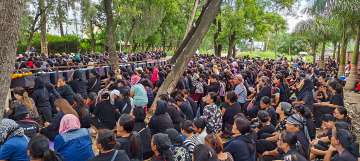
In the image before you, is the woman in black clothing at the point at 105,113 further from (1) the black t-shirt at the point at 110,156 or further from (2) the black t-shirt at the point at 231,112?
(1) the black t-shirt at the point at 110,156

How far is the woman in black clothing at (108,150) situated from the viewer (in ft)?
15.0

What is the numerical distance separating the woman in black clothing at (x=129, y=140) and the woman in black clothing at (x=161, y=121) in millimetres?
1460

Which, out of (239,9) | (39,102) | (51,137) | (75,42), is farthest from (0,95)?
(75,42)

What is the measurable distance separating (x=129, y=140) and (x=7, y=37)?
6.87 ft

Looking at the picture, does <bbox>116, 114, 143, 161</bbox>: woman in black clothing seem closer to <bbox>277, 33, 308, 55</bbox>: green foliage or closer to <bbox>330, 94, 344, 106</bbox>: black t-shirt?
<bbox>330, 94, 344, 106</bbox>: black t-shirt

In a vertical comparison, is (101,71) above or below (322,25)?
below

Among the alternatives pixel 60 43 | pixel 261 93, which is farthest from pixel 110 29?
pixel 60 43

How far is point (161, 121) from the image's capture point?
7.19 meters

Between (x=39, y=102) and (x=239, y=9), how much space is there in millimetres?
30859

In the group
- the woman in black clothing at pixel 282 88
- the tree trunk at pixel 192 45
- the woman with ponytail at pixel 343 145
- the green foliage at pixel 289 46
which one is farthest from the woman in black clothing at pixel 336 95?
the green foliage at pixel 289 46

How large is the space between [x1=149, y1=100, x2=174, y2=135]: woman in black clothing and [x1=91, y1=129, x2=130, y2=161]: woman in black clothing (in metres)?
2.45

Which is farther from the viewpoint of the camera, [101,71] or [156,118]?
[101,71]

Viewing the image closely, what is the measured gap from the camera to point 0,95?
13.4 feet

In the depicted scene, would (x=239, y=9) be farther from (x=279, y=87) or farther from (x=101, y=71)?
(x=279, y=87)
